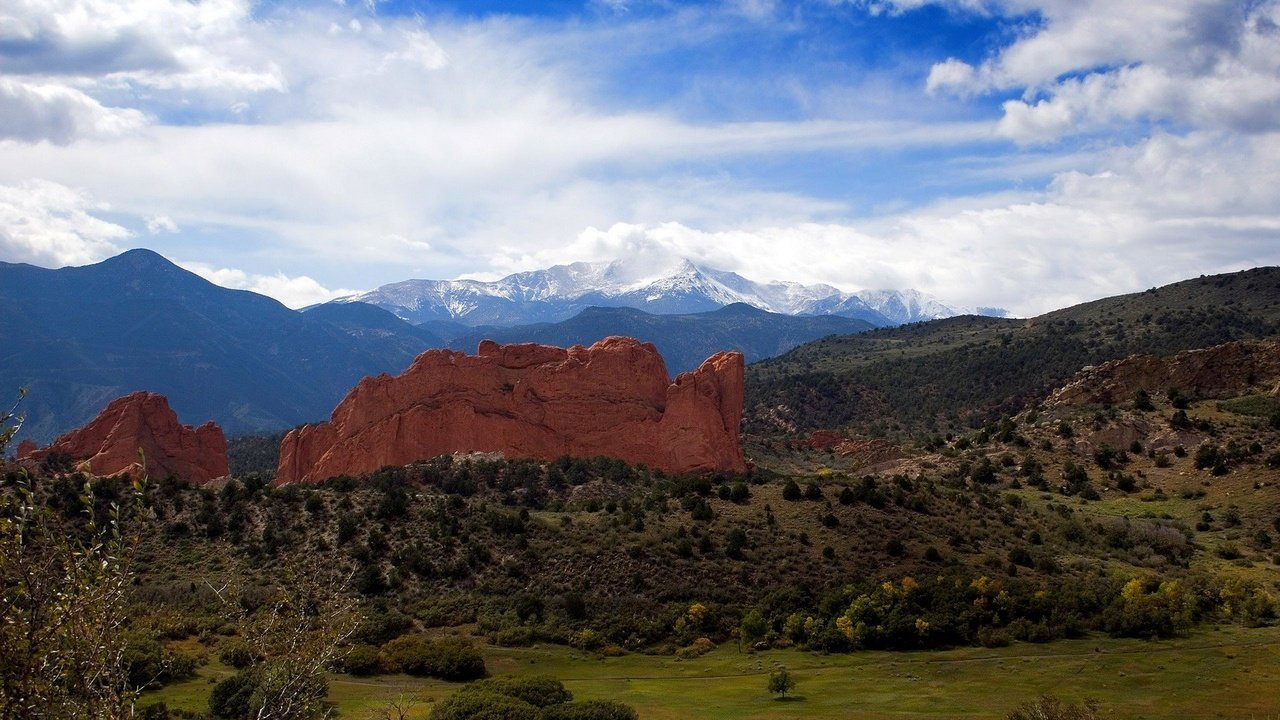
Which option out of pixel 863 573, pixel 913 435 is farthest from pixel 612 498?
pixel 913 435

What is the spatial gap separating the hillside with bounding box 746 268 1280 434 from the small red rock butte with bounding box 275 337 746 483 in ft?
147

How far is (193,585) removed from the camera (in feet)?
166

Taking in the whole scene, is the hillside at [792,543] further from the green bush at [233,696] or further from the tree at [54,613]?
the tree at [54,613]

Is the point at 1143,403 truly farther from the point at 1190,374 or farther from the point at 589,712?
the point at 589,712

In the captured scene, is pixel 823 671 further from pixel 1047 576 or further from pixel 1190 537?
pixel 1190 537

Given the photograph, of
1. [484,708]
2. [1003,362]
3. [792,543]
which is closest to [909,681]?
[484,708]

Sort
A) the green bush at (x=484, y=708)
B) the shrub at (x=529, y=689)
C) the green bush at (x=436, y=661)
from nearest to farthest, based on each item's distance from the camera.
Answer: the green bush at (x=484, y=708)
the shrub at (x=529, y=689)
the green bush at (x=436, y=661)

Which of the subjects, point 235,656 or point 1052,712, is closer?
point 1052,712

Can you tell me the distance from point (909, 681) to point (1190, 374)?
68.4 metres

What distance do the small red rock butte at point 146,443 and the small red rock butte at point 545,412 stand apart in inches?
461

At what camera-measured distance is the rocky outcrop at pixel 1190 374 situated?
297 feet

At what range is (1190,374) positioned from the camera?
303 ft

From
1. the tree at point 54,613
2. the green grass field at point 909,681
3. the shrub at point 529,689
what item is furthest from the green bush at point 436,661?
the tree at point 54,613

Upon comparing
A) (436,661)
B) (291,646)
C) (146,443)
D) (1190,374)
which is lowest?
(436,661)
